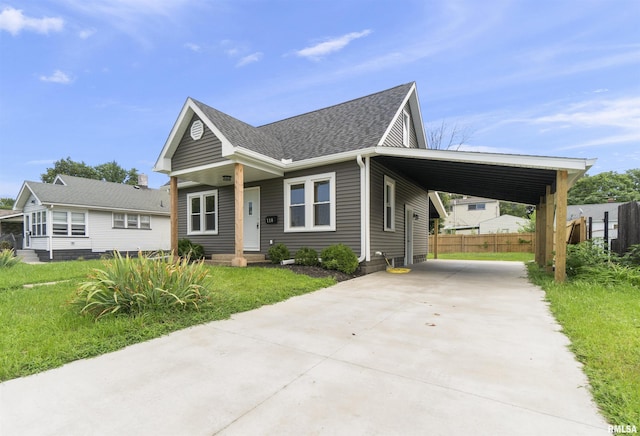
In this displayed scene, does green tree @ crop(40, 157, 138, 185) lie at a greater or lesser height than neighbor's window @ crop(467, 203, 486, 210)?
greater

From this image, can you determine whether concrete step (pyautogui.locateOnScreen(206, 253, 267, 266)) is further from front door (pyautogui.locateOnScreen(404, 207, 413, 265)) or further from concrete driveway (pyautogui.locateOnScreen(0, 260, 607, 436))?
concrete driveway (pyautogui.locateOnScreen(0, 260, 607, 436))

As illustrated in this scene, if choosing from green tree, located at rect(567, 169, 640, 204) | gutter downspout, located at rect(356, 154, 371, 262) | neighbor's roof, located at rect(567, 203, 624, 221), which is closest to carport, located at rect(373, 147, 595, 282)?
A: gutter downspout, located at rect(356, 154, 371, 262)

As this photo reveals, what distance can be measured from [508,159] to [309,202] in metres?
5.33

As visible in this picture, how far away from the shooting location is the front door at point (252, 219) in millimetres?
10844

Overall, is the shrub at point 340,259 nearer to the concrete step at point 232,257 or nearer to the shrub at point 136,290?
the concrete step at point 232,257

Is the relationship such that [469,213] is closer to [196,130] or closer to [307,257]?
[307,257]

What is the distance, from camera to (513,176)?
27.2 feet

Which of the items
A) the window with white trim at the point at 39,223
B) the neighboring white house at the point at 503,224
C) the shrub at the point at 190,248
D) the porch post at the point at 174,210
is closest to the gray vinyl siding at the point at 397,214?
the porch post at the point at 174,210

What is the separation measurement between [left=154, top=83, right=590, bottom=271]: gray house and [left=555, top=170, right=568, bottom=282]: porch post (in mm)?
409

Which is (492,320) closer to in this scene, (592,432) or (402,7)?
(592,432)

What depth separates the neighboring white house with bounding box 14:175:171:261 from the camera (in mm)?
15969

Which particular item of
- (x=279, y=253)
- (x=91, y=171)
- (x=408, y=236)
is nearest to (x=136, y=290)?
(x=279, y=253)

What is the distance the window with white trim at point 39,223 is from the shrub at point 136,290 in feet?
53.3

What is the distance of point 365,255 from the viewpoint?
8570mm
